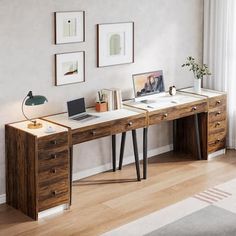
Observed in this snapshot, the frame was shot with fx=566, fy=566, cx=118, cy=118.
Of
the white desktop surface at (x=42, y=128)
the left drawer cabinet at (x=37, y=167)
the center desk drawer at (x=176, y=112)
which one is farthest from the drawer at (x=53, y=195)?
the center desk drawer at (x=176, y=112)

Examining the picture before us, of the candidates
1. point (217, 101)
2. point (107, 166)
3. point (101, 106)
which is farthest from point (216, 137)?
point (101, 106)

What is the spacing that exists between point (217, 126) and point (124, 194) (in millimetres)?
1561

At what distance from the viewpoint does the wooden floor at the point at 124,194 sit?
4.50 metres

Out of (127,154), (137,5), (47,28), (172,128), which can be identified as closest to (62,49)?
(47,28)

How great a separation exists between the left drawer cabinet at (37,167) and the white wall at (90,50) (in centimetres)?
16

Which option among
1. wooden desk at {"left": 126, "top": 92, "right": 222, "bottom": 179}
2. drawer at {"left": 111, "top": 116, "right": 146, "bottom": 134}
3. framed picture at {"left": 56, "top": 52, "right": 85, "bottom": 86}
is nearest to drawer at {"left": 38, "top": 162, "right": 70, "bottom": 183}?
drawer at {"left": 111, "top": 116, "right": 146, "bottom": 134}

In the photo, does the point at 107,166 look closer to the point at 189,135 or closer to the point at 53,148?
the point at 189,135

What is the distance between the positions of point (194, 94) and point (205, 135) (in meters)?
0.46

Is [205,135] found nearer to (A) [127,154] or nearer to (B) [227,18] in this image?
(A) [127,154]

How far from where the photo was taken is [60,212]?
477 centimetres

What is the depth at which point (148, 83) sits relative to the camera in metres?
5.80

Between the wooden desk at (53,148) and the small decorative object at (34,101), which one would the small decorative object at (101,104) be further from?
the small decorative object at (34,101)

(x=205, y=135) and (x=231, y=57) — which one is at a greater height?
(x=231, y=57)

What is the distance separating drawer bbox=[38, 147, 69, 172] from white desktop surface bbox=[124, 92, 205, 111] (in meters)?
1.10
